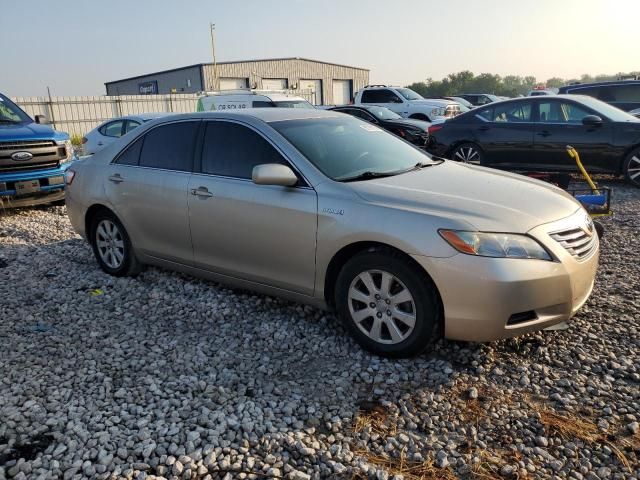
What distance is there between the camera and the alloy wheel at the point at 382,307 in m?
3.51

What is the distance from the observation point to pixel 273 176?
383 centimetres

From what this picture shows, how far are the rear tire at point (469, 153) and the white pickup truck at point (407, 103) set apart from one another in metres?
7.58

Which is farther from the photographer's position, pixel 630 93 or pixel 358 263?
pixel 630 93

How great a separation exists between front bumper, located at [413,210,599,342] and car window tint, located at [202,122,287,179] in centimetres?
158

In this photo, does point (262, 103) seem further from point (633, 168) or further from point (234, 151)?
point (234, 151)

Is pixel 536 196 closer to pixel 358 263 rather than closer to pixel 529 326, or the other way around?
pixel 529 326

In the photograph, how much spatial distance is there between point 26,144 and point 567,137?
8.97 m

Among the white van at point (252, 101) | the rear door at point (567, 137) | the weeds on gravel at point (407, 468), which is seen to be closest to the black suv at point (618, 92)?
the rear door at point (567, 137)

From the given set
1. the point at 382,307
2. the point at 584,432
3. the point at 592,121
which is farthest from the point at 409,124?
the point at 584,432

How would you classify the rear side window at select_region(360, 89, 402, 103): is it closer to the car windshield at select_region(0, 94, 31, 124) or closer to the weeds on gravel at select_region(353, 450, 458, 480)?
the car windshield at select_region(0, 94, 31, 124)

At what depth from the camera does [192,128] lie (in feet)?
15.7

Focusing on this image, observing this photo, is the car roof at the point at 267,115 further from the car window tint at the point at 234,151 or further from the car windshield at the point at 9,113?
the car windshield at the point at 9,113

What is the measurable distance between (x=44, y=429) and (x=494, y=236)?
110 inches

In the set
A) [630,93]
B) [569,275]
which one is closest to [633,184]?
[630,93]
